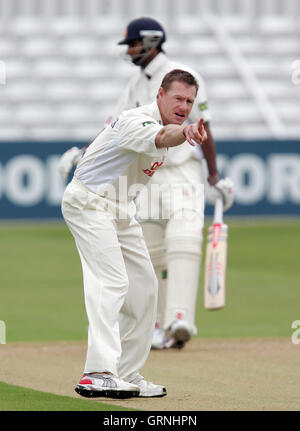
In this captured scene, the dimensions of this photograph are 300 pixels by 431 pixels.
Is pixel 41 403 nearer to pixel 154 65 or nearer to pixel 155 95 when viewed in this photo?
pixel 155 95

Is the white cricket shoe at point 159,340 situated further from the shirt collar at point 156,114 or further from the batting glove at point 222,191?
the shirt collar at point 156,114

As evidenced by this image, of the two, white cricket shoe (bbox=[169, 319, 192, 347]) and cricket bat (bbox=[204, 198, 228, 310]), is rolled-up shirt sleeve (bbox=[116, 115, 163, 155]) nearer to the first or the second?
cricket bat (bbox=[204, 198, 228, 310])

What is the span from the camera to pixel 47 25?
23219mm

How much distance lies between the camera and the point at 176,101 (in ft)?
19.2

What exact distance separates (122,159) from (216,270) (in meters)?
2.15

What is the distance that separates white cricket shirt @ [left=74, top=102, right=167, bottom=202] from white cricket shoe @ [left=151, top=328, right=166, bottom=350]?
2319 mm

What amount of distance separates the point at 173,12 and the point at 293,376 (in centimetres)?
1798

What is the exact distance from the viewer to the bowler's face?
5.84m

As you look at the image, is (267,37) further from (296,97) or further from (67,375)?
(67,375)

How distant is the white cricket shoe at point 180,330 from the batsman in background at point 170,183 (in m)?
0.04

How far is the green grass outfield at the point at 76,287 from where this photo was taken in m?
9.34

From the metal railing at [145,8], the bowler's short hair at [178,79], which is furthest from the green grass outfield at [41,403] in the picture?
the metal railing at [145,8]

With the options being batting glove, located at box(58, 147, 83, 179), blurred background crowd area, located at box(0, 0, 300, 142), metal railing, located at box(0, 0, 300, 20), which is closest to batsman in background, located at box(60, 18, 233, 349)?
batting glove, located at box(58, 147, 83, 179)
